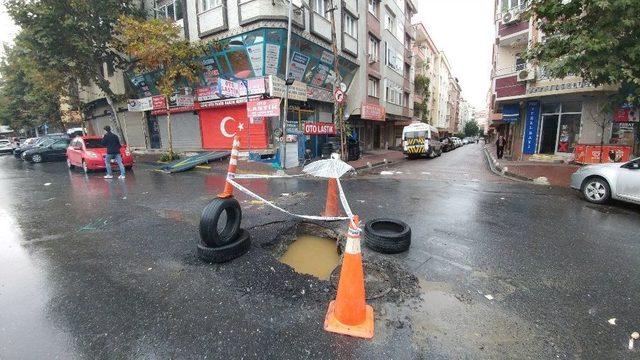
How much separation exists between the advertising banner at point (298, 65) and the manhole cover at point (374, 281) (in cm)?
1409

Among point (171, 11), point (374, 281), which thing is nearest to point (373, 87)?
point (171, 11)

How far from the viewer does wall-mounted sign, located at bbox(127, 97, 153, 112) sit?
20.1 meters

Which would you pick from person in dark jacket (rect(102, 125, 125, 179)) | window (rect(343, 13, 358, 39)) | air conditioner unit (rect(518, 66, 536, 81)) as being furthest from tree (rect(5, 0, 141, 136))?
air conditioner unit (rect(518, 66, 536, 81))

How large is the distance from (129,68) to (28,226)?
17.9 meters

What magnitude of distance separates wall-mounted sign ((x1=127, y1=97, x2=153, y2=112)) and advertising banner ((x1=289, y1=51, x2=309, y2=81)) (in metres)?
10.7

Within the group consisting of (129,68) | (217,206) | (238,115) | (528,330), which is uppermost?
(129,68)

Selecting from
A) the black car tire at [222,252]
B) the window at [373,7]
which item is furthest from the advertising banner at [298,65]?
the black car tire at [222,252]

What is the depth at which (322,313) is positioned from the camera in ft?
9.14

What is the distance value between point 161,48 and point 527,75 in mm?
18859

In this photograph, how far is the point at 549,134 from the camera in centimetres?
1652

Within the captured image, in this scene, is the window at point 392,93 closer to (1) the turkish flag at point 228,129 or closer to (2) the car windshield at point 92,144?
(1) the turkish flag at point 228,129

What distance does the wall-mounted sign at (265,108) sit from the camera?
40.2ft

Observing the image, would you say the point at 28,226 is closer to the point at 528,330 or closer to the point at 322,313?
the point at 322,313

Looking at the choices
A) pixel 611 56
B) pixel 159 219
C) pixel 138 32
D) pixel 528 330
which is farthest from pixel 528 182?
pixel 138 32
